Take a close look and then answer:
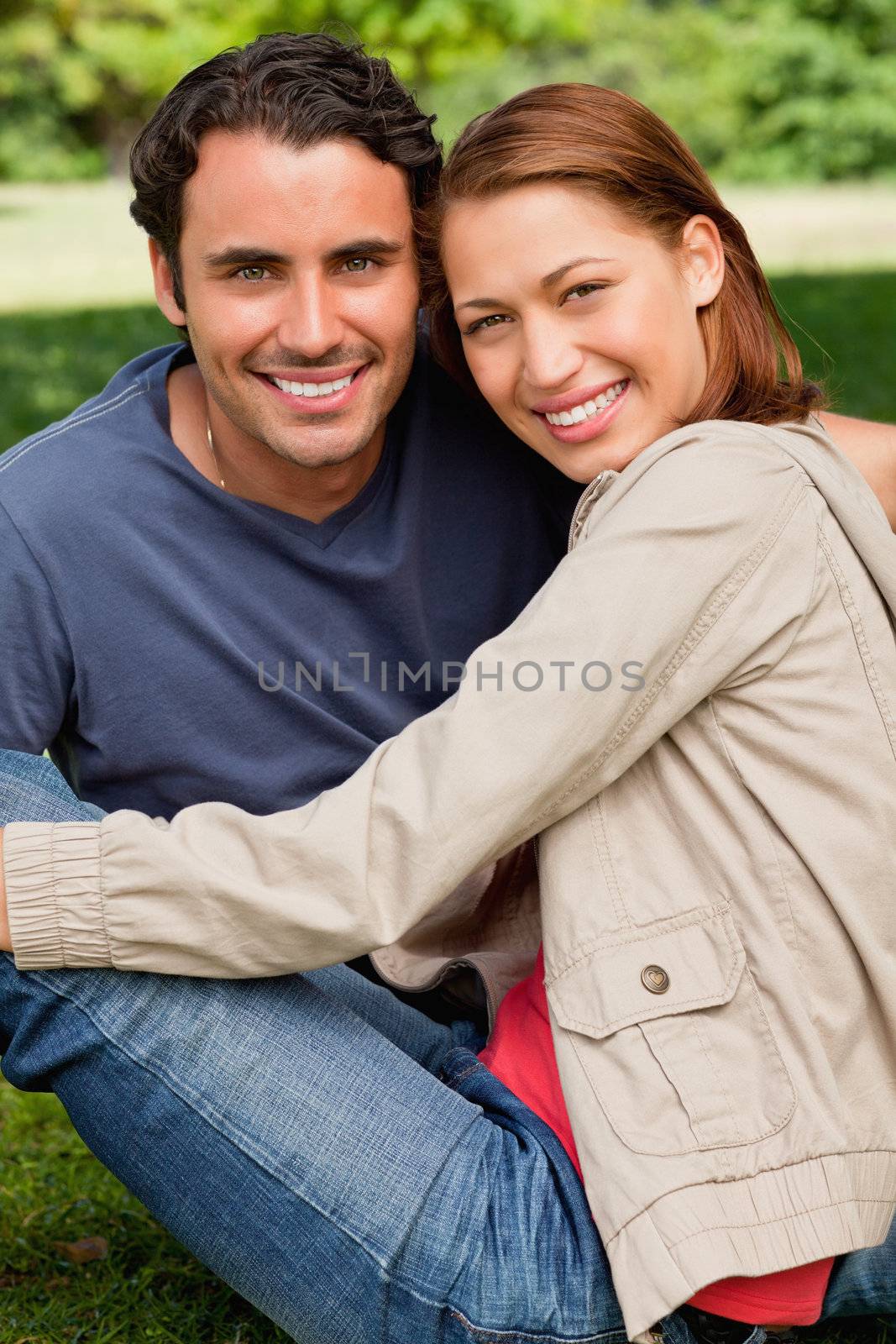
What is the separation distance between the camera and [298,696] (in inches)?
114

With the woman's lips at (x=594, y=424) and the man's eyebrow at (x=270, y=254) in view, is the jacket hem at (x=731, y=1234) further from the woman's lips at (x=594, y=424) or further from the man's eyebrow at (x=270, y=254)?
the man's eyebrow at (x=270, y=254)

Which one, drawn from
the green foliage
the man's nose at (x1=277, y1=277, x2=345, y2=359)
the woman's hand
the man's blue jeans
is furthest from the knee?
the green foliage

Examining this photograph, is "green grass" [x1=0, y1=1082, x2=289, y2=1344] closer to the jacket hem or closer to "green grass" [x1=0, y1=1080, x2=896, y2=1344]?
"green grass" [x1=0, y1=1080, x2=896, y2=1344]

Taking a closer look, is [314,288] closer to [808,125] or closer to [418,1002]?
[418,1002]

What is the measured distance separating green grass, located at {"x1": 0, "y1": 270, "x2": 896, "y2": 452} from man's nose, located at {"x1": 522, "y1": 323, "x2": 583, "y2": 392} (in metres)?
4.39

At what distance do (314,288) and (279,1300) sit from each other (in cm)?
176

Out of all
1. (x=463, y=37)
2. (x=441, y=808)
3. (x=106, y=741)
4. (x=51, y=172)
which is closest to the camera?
(x=441, y=808)

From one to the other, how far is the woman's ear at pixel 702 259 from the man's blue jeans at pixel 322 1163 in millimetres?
1365

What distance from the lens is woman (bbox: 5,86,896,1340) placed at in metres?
2.09

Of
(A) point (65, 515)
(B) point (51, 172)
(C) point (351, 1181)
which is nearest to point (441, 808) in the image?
(C) point (351, 1181)

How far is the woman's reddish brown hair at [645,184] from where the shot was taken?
250cm

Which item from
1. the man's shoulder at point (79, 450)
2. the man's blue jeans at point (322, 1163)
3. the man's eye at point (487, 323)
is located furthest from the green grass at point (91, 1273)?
→ the man's eye at point (487, 323)

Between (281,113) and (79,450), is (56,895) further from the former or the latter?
(281,113)

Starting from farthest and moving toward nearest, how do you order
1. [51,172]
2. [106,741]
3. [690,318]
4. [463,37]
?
[51,172] → [463,37] → [106,741] → [690,318]
